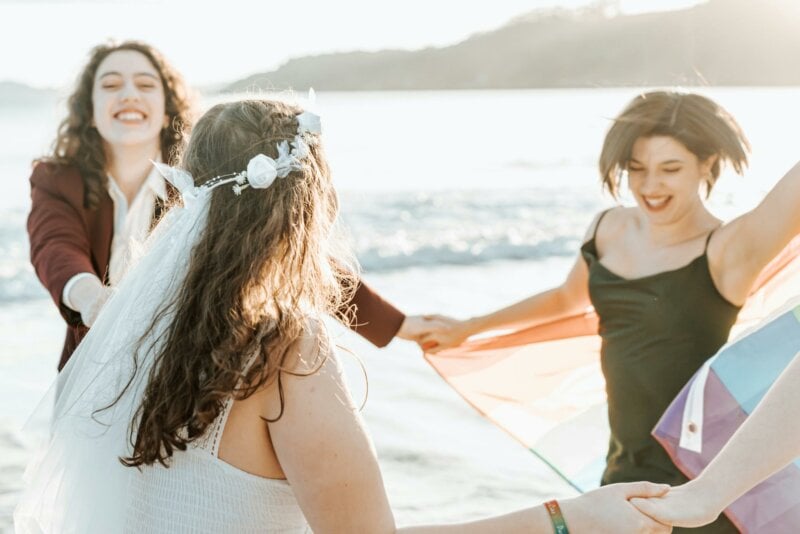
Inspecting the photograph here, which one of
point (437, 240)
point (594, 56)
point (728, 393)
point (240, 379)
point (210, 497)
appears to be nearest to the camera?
point (240, 379)

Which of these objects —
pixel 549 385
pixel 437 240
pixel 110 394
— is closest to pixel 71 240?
pixel 110 394

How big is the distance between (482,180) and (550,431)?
51.6 feet

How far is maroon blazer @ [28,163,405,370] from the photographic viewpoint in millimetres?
3535

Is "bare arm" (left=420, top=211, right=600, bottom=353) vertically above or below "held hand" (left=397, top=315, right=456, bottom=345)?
above

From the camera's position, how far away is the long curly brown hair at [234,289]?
6.61 feet

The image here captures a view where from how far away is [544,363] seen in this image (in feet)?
13.0

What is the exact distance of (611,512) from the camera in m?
2.26

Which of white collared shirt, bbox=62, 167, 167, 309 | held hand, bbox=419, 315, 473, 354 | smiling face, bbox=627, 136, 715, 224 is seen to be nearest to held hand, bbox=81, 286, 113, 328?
white collared shirt, bbox=62, 167, 167, 309

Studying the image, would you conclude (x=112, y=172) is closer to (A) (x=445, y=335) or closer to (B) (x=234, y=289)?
(A) (x=445, y=335)

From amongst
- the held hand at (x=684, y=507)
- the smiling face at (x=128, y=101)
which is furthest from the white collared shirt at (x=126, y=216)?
the held hand at (x=684, y=507)

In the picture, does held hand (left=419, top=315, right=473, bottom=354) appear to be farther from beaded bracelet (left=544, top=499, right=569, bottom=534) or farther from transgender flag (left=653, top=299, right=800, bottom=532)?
beaded bracelet (left=544, top=499, right=569, bottom=534)

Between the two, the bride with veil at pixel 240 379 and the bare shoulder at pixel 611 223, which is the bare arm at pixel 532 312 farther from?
the bride with veil at pixel 240 379

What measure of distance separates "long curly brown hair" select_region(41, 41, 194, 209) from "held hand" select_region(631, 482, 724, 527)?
2.33 meters

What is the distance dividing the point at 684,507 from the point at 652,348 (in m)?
0.93
